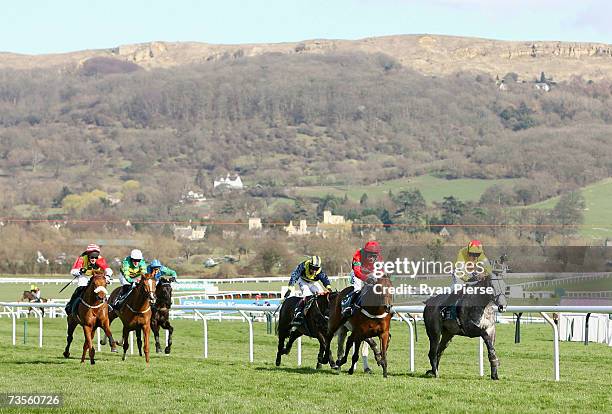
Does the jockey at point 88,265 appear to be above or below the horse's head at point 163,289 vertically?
above

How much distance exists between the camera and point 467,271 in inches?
598

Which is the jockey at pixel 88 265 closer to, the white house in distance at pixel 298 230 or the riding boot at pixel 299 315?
the riding boot at pixel 299 315

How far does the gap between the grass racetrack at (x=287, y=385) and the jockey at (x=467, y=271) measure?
86cm

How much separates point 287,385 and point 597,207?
150 metres

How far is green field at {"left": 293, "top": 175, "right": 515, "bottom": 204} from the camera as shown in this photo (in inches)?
6929

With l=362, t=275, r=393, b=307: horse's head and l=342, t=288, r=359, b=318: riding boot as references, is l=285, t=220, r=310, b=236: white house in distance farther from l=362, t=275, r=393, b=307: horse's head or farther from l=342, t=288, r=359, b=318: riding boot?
l=362, t=275, r=393, b=307: horse's head

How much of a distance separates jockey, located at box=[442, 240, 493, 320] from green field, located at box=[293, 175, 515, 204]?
15490 cm

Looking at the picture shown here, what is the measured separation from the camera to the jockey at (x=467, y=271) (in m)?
15.0

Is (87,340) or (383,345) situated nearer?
(383,345)

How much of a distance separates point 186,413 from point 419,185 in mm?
183393

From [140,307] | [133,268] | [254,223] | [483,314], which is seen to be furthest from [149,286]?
[254,223]

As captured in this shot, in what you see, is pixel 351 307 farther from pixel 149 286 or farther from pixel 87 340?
pixel 87 340

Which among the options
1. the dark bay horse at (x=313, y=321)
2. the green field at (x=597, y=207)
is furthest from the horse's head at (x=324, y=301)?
the green field at (x=597, y=207)

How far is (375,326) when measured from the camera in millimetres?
15102
